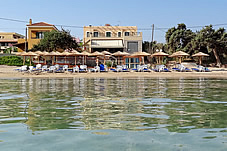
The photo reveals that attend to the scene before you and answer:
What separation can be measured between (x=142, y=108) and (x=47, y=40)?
36188 mm

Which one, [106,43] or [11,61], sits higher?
[106,43]

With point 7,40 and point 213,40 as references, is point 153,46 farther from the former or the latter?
point 7,40

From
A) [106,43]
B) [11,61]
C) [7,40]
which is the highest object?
[7,40]

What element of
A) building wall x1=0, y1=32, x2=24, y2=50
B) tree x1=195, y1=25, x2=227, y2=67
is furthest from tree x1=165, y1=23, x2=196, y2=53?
building wall x1=0, y1=32, x2=24, y2=50

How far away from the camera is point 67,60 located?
3675cm

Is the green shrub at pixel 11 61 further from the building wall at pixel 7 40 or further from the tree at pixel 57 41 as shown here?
the building wall at pixel 7 40

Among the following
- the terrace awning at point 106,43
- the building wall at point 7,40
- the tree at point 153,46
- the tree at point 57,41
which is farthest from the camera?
the building wall at point 7,40

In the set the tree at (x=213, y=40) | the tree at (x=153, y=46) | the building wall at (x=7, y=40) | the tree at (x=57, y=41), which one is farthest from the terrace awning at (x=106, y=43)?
the building wall at (x=7, y=40)

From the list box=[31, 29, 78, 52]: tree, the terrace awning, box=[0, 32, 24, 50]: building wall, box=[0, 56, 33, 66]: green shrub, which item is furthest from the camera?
box=[0, 32, 24, 50]: building wall

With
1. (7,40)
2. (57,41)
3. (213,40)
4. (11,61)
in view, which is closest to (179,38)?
(213,40)

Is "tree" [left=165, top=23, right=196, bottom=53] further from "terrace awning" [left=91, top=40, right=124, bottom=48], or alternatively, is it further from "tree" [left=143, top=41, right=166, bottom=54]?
"terrace awning" [left=91, top=40, right=124, bottom=48]

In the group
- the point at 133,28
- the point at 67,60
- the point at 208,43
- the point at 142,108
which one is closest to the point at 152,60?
the point at 133,28

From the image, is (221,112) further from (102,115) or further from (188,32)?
(188,32)

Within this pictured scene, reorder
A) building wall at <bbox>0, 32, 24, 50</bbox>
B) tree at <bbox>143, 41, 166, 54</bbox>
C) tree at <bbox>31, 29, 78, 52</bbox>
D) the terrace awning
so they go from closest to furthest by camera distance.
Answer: tree at <bbox>31, 29, 78, 52</bbox>
the terrace awning
tree at <bbox>143, 41, 166, 54</bbox>
building wall at <bbox>0, 32, 24, 50</bbox>
